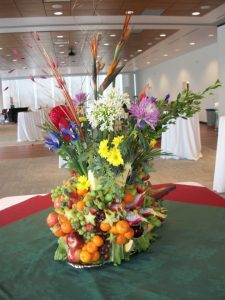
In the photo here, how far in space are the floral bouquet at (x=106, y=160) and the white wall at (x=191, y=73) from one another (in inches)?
423

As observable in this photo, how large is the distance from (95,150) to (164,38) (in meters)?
10.9

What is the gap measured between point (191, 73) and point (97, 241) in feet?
49.9

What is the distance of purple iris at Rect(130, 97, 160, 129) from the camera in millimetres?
947

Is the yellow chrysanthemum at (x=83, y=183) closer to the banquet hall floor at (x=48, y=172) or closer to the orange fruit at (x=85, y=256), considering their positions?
the orange fruit at (x=85, y=256)

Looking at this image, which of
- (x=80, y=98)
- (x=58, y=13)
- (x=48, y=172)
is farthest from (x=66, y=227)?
(x=58, y=13)

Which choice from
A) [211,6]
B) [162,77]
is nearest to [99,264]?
[211,6]

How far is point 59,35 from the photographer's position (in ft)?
31.3

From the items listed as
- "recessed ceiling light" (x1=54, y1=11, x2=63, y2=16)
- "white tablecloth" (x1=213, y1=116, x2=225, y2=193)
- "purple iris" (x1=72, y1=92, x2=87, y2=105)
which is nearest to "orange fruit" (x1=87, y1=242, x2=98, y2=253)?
"purple iris" (x1=72, y1=92, x2=87, y2=105)

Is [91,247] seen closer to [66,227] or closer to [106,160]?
[66,227]

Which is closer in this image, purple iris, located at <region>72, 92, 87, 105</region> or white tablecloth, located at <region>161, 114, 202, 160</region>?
purple iris, located at <region>72, 92, 87, 105</region>

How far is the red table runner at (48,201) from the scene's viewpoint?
1.52 meters

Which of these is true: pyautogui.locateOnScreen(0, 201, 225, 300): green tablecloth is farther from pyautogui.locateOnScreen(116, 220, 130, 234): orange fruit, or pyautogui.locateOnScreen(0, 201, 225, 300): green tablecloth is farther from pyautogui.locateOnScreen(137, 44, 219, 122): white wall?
pyautogui.locateOnScreen(137, 44, 219, 122): white wall

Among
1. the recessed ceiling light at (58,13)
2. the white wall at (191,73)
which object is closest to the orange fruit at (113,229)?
the recessed ceiling light at (58,13)

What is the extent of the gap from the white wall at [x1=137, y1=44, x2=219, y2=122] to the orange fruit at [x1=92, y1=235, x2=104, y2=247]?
10.9 meters
